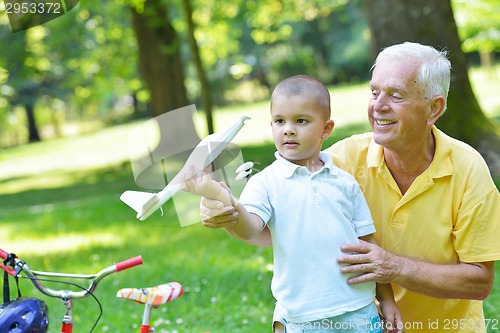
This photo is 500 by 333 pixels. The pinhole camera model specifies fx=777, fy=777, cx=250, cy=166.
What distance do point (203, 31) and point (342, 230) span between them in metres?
19.3

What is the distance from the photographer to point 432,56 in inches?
122

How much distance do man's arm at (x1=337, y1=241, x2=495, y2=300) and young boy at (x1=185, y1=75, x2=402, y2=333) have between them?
5cm

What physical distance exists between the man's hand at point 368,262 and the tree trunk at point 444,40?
5543 millimetres

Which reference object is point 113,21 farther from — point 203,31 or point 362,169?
point 362,169

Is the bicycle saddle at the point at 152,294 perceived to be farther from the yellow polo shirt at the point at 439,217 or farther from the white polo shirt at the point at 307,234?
the yellow polo shirt at the point at 439,217

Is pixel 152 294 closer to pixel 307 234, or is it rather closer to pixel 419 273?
pixel 307 234

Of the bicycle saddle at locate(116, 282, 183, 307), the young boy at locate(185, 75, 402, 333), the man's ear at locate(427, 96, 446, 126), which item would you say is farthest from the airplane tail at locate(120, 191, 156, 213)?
the man's ear at locate(427, 96, 446, 126)

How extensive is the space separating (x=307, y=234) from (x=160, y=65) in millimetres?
14010

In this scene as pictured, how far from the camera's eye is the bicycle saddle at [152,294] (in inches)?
113

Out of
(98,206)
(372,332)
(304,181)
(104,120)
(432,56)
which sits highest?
(432,56)

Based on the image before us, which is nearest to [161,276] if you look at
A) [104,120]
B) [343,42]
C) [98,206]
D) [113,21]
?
[98,206]

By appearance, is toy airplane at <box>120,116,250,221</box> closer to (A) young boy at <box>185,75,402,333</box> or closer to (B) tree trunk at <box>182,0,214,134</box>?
(A) young boy at <box>185,75,402,333</box>

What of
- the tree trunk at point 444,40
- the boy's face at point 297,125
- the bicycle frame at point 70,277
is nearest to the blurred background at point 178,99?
the tree trunk at point 444,40

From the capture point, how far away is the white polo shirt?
2.74 metres
